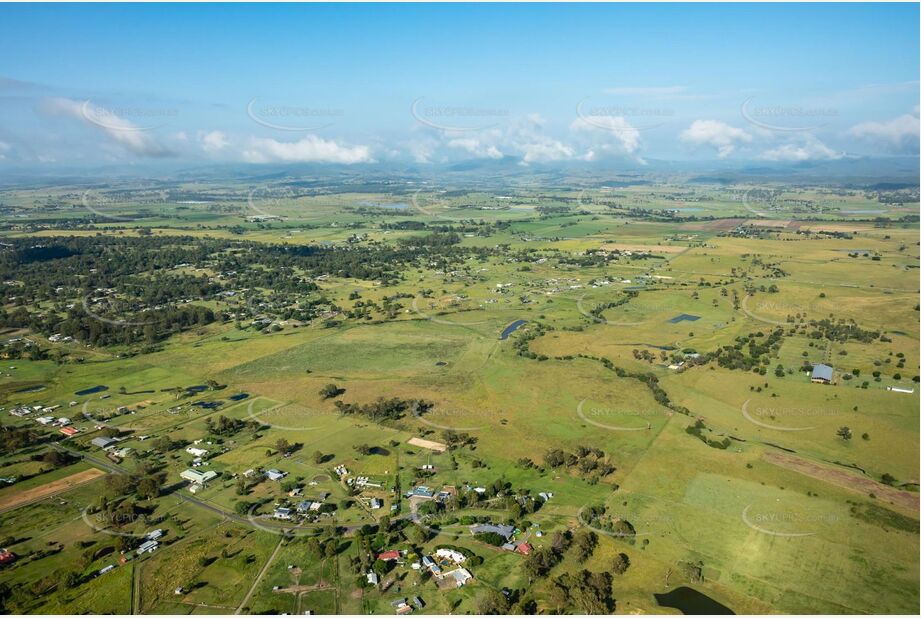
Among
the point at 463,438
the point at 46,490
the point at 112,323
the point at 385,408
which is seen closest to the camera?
the point at 46,490

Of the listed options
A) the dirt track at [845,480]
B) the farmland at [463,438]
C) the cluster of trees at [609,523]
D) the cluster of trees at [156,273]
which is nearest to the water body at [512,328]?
the farmland at [463,438]

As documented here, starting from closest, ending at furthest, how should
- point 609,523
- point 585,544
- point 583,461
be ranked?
1. point 585,544
2. point 609,523
3. point 583,461

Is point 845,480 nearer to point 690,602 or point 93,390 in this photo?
point 690,602

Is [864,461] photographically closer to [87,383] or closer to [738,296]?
[738,296]

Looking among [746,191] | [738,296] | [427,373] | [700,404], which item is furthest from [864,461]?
[746,191]

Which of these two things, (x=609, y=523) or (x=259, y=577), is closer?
(x=259, y=577)

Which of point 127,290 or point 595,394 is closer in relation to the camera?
point 595,394

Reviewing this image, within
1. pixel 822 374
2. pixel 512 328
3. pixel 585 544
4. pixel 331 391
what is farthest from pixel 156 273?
pixel 822 374

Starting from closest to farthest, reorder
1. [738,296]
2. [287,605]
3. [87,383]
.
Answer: [287,605]
[87,383]
[738,296]
